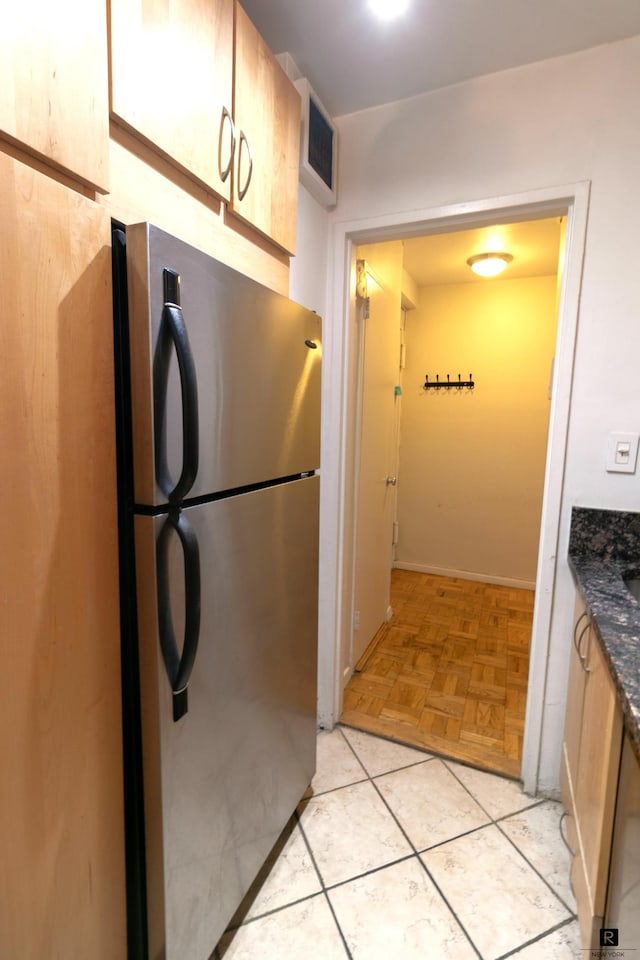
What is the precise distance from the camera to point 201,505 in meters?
0.92

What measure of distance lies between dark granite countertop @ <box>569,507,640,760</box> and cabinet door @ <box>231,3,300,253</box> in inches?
52.2

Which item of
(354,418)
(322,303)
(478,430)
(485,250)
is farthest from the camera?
(478,430)

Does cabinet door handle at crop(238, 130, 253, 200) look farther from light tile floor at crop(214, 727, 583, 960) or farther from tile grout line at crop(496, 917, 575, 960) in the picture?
tile grout line at crop(496, 917, 575, 960)

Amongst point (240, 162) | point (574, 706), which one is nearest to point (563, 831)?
point (574, 706)

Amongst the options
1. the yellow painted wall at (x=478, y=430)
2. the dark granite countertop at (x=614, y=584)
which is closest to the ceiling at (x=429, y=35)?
the dark granite countertop at (x=614, y=584)

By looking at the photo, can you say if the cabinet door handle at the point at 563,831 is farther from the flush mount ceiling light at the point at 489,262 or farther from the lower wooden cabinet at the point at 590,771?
the flush mount ceiling light at the point at 489,262

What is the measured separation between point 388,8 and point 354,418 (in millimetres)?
1319

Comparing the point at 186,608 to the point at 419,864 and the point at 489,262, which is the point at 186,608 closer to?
the point at 419,864

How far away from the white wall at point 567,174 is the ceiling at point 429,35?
0.20 feet

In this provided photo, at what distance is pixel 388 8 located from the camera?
126 centimetres

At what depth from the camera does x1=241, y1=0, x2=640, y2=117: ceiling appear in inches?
50.0

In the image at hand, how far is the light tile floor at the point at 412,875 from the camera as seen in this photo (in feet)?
3.87

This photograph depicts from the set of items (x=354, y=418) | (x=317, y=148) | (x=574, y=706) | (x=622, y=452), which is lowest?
(x=574, y=706)

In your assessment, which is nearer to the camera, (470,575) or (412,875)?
(412,875)
